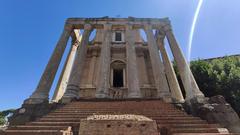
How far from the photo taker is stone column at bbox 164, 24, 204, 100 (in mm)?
11938

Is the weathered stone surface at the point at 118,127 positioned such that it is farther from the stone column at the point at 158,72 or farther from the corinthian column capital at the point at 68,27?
the corinthian column capital at the point at 68,27

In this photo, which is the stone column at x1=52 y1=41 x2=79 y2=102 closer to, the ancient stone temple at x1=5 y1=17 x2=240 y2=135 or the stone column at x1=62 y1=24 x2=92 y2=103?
the ancient stone temple at x1=5 y1=17 x2=240 y2=135

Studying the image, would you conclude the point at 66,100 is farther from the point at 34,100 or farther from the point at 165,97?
the point at 165,97

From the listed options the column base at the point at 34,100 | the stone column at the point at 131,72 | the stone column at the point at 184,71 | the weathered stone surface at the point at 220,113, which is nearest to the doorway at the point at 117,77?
the stone column at the point at 131,72

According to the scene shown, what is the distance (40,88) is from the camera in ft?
40.7

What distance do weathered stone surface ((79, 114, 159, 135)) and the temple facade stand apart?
7157mm

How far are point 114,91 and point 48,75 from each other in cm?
653

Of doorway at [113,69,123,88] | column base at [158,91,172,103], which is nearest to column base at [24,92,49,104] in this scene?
column base at [158,91,172,103]

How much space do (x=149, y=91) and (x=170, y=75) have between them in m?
2.95

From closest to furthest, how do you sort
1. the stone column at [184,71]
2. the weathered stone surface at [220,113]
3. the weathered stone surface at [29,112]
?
1. the weathered stone surface at [220,113]
2. the weathered stone surface at [29,112]
3. the stone column at [184,71]

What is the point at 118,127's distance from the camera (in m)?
4.68

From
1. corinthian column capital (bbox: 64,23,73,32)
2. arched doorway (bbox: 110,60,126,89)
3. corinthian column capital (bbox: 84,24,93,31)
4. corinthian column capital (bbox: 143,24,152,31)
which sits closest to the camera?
corinthian column capital (bbox: 64,23,73,32)

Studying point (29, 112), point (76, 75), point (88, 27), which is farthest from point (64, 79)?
point (29, 112)

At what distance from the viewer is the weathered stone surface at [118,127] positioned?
182 inches
